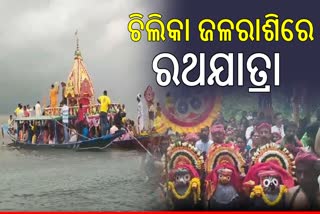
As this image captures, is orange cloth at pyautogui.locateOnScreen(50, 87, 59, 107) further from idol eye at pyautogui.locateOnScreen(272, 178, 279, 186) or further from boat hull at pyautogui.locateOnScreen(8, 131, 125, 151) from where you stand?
idol eye at pyautogui.locateOnScreen(272, 178, 279, 186)

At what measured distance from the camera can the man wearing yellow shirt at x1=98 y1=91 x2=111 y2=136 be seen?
5169 mm

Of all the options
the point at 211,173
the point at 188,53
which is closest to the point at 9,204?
the point at 211,173

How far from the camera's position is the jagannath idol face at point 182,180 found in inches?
158

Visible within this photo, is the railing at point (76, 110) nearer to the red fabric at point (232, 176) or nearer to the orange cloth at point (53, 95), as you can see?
the orange cloth at point (53, 95)

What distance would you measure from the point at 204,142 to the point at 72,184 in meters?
1.68

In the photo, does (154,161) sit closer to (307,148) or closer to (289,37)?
(307,148)

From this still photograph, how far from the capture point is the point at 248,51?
386 cm

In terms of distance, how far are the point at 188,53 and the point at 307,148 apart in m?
1.27

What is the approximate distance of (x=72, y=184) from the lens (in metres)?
4.98

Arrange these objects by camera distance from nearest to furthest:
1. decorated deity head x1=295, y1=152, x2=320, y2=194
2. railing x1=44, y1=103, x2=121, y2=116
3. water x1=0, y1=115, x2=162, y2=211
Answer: decorated deity head x1=295, y1=152, x2=320, y2=194 < water x1=0, y1=115, x2=162, y2=211 < railing x1=44, y1=103, x2=121, y2=116

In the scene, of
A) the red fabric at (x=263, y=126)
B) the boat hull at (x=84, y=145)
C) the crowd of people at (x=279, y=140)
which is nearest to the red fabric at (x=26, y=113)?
the boat hull at (x=84, y=145)

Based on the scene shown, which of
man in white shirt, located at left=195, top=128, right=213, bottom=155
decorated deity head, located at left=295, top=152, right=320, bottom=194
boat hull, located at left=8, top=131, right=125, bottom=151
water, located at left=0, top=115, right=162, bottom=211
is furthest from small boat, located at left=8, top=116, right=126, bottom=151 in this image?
decorated deity head, located at left=295, top=152, right=320, bottom=194

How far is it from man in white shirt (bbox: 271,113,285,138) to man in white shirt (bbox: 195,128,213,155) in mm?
550

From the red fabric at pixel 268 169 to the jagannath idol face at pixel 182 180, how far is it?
48 cm
